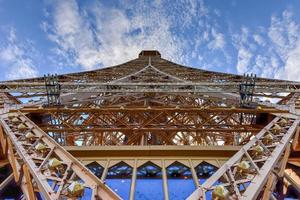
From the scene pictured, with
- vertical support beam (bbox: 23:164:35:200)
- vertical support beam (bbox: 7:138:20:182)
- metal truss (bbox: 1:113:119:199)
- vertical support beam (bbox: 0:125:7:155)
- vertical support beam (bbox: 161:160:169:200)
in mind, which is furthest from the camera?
vertical support beam (bbox: 0:125:7:155)

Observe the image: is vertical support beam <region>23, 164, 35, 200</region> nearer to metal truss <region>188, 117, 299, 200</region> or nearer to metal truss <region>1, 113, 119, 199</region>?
metal truss <region>1, 113, 119, 199</region>

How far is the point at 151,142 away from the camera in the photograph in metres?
17.9

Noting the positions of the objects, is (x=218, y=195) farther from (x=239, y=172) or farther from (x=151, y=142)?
(x=151, y=142)

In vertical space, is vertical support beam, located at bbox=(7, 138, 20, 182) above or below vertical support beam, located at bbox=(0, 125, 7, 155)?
below

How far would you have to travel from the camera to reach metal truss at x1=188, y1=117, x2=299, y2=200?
13.6 feet

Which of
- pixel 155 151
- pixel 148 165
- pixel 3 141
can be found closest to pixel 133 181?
pixel 148 165

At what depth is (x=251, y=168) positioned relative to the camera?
5180mm

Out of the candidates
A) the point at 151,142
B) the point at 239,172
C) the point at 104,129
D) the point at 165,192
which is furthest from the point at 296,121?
the point at 151,142

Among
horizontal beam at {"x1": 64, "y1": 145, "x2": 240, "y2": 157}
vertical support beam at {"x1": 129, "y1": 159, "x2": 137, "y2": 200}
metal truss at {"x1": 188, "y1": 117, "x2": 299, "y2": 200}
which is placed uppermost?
metal truss at {"x1": 188, "y1": 117, "x2": 299, "y2": 200}

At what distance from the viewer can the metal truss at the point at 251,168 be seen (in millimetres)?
4137

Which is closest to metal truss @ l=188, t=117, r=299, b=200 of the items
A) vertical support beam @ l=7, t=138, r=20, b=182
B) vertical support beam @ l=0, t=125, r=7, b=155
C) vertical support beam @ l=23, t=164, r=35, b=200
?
vertical support beam @ l=23, t=164, r=35, b=200

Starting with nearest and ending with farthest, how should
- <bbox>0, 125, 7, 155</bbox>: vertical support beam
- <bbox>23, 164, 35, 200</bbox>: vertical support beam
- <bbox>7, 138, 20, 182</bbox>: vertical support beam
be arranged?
<bbox>23, 164, 35, 200</bbox>: vertical support beam
<bbox>7, 138, 20, 182</bbox>: vertical support beam
<bbox>0, 125, 7, 155</bbox>: vertical support beam

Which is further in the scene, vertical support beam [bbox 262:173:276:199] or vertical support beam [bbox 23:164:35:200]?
vertical support beam [bbox 262:173:276:199]

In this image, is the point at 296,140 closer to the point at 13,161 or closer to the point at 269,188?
the point at 269,188
